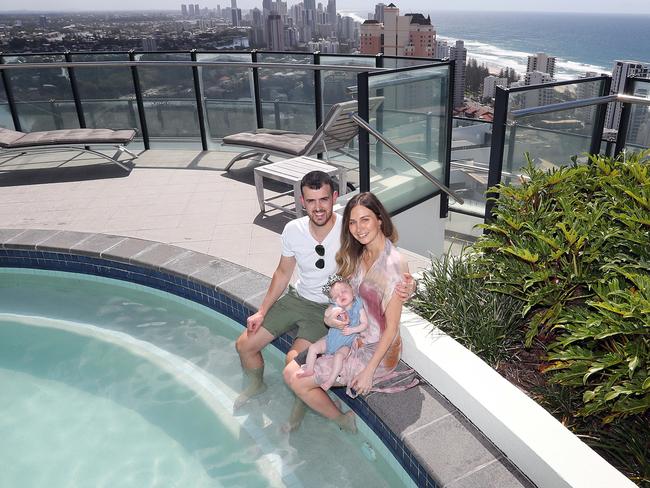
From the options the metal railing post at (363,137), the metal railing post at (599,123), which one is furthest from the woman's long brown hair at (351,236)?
the metal railing post at (599,123)

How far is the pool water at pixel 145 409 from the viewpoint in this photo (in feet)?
9.94

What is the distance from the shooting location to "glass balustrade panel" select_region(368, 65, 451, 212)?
4.83 m

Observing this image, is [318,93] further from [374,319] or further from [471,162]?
[374,319]

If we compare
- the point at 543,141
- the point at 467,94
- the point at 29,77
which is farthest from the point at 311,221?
the point at 467,94

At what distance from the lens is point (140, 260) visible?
182 inches

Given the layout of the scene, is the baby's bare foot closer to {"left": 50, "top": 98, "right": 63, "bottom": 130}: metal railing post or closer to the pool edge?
the pool edge

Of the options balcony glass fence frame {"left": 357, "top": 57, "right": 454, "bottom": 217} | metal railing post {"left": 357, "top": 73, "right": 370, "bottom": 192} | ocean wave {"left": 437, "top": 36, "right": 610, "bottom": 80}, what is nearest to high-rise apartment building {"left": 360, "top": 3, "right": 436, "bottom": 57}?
ocean wave {"left": 437, "top": 36, "right": 610, "bottom": 80}

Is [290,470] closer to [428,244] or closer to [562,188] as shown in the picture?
[562,188]

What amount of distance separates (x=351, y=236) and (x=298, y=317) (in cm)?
71

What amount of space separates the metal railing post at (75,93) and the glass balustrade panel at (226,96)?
1.87m

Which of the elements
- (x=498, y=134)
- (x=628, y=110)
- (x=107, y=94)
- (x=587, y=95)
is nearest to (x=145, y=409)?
(x=498, y=134)

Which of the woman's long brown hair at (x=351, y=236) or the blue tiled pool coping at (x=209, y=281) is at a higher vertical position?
the woman's long brown hair at (x=351, y=236)

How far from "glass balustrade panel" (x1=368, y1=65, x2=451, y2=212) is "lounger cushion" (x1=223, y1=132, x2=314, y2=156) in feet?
4.43

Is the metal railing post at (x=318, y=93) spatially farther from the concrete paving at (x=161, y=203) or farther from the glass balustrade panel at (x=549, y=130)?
the glass balustrade panel at (x=549, y=130)
